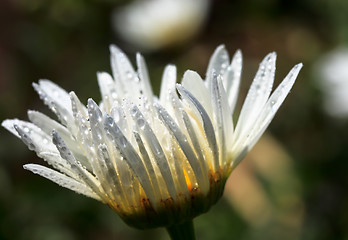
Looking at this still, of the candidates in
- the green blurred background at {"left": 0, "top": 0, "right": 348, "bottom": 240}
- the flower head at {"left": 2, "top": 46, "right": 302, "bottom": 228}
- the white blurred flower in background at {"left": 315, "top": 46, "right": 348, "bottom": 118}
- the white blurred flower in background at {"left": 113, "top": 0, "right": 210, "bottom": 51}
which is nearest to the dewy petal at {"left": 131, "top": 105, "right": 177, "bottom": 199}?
the flower head at {"left": 2, "top": 46, "right": 302, "bottom": 228}

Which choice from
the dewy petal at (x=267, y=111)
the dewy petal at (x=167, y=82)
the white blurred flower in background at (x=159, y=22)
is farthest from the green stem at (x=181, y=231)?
the white blurred flower in background at (x=159, y=22)

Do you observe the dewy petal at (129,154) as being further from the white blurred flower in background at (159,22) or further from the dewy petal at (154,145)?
the white blurred flower in background at (159,22)

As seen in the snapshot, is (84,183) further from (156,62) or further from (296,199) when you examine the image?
(156,62)

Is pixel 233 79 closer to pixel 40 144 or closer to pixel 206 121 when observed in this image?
pixel 206 121

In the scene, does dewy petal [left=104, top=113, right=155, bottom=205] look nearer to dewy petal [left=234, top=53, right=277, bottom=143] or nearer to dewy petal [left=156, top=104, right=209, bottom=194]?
dewy petal [left=156, top=104, right=209, bottom=194]

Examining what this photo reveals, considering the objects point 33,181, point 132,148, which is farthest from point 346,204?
point 132,148

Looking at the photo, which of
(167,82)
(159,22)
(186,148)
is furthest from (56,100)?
(159,22)

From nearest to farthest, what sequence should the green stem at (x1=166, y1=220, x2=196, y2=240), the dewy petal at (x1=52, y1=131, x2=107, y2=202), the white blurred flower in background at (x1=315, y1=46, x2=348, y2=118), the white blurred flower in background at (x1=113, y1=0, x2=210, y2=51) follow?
the dewy petal at (x1=52, y1=131, x2=107, y2=202) < the green stem at (x1=166, y1=220, x2=196, y2=240) < the white blurred flower in background at (x1=315, y1=46, x2=348, y2=118) < the white blurred flower in background at (x1=113, y1=0, x2=210, y2=51)
